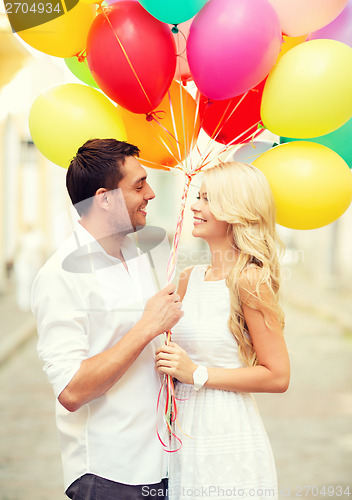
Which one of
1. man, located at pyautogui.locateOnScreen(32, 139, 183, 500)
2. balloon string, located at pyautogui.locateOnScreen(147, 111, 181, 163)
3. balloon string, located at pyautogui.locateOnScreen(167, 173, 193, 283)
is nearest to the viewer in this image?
man, located at pyautogui.locateOnScreen(32, 139, 183, 500)

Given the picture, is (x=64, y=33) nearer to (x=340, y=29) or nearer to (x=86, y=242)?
(x=86, y=242)

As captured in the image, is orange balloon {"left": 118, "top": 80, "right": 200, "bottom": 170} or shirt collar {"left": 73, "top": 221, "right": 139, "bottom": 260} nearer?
shirt collar {"left": 73, "top": 221, "right": 139, "bottom": 260}

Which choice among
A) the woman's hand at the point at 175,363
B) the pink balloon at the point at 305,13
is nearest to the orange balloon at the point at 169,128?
the pink balloon at the point at 305,13

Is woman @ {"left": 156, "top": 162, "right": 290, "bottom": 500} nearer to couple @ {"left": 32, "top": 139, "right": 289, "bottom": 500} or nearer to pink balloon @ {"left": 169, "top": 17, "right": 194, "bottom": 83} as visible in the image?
couple @ {"left": 32, "top": 139, "right": 289, "bottom": 500}

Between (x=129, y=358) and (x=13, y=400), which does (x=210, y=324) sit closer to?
(x=129, y=358)

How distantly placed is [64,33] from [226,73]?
0.56 metres

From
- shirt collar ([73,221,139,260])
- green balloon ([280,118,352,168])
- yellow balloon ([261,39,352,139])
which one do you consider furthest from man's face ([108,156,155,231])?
green balloon ([280,118,352,168])

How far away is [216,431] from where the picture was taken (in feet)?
6.08

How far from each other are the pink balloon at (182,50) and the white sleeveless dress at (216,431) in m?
0.78

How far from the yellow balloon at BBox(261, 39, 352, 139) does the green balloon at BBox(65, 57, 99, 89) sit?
722mm

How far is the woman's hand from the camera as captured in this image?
1.77 metres

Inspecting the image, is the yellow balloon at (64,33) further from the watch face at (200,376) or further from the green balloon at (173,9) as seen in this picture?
the watch face at (200,376)

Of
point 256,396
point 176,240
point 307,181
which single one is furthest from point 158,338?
point 256,396

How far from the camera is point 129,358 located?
1.67m
